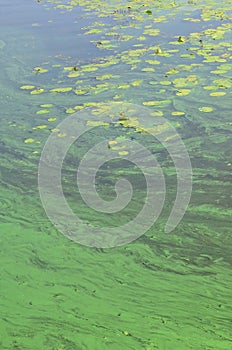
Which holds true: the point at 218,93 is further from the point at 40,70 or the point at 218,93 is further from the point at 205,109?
the point at 40,70

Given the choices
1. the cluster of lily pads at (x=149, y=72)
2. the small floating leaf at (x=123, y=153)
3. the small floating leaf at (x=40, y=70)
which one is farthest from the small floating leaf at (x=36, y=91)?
the small floating leaf at (x=123, y=153)

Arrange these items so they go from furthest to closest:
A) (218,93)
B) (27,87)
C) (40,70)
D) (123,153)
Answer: (40,70)
(27,87)
(218,93)
(123,153)

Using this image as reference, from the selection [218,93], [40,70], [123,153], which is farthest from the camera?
[40,70]

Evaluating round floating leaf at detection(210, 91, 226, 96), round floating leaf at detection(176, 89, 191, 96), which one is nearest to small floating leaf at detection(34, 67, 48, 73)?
round floating leaf at detection(176, 89, 191, 96)

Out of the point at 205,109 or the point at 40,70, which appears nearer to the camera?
the point at 205,109

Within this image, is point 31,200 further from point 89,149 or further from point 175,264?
point 175,264

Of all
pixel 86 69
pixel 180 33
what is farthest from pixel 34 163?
pixel 180 33

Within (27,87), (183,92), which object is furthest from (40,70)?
(183,92)

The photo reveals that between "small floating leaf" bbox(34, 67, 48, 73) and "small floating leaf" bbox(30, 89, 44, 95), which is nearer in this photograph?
"small floating leaf" bbox(30, 89, 44, 95)

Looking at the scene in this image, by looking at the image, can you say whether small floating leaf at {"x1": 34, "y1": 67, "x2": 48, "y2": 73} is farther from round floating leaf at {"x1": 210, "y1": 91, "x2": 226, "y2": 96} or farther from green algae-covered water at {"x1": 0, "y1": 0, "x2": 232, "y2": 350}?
round floating leaf at {"x1": 210, "y1": 91, "x2": 226, "y2": 96}
